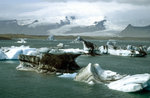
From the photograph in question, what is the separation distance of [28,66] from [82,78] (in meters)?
8.60

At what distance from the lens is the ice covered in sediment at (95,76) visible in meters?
23.9

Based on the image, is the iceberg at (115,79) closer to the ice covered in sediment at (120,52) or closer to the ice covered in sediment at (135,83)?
the ice covered in sediment at (135,83)

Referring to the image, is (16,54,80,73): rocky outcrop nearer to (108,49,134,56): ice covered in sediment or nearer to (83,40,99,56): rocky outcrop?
(83,40,99,56): rocky outcrop

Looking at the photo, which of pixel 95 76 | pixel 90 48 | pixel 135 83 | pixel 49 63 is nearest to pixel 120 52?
pixel 90 48

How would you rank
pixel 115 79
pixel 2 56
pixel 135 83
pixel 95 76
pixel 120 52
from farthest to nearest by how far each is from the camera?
1. pixel 120 52
2. pixel 2 56
3. pixel 95 76
4. pixel 115 79
5. pixel 135 83

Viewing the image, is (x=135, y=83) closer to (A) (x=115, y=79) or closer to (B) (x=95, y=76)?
(A) (x=115, y=79)

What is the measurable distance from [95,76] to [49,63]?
7036 millimetres

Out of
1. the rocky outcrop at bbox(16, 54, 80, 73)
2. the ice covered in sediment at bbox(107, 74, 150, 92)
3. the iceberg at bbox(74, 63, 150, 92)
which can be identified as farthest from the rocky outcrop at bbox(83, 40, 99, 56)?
the ice covered in sediment at bbox(107, 74, 150, 92)

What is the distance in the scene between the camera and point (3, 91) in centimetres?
2039

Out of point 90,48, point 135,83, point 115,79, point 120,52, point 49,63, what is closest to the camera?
point 135,83

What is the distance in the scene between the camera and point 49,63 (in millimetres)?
29422

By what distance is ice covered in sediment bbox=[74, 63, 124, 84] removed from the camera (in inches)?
939

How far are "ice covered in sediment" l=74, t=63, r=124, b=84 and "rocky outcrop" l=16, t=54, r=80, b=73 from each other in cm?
512

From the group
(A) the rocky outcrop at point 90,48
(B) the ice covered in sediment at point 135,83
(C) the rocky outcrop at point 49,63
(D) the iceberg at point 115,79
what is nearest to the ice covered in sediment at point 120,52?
(A) the rocky outcrop at point 90,48
